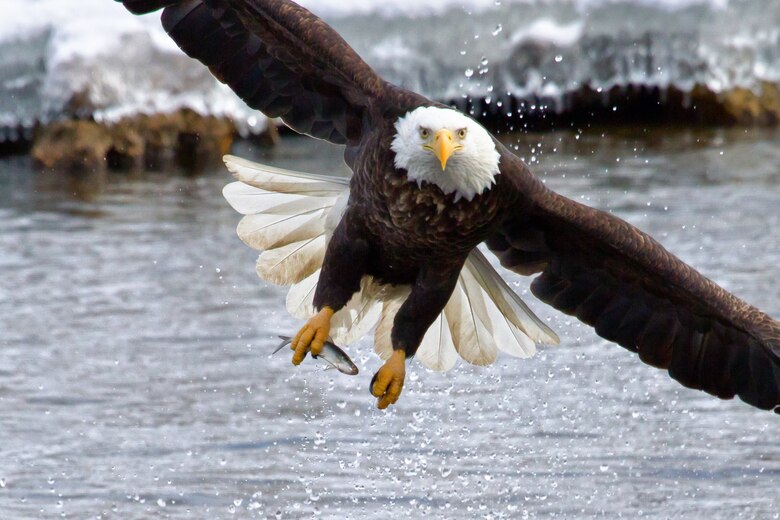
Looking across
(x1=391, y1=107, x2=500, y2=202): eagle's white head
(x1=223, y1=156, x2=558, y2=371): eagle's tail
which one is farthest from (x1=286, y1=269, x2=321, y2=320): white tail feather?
(x1=391, y1=107, x2=500, y2=202): eagle's white head

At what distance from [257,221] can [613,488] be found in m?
1.57

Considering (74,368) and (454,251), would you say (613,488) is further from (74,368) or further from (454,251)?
(74,368)

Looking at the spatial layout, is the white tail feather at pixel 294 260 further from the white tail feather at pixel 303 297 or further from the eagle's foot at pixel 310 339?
the eagle's foot at pixel 310 339

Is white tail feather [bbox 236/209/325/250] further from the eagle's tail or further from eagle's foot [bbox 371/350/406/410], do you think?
eagle's foot [bbox 371/350/406/410]

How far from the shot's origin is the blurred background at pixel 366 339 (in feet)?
17.8

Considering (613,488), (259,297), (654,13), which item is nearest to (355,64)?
(613,488)

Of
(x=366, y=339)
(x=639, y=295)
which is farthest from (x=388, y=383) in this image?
(x=366, y=339)

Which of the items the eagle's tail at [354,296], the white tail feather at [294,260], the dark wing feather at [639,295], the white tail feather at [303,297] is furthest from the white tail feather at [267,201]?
the dark wing feather at [639,295]

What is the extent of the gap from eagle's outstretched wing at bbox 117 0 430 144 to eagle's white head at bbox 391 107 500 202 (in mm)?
311

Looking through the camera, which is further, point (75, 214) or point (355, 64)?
point (75, 214)

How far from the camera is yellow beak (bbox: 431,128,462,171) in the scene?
170 inches

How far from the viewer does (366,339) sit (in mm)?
6953

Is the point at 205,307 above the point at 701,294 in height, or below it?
below

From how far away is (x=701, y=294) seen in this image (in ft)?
16.0
